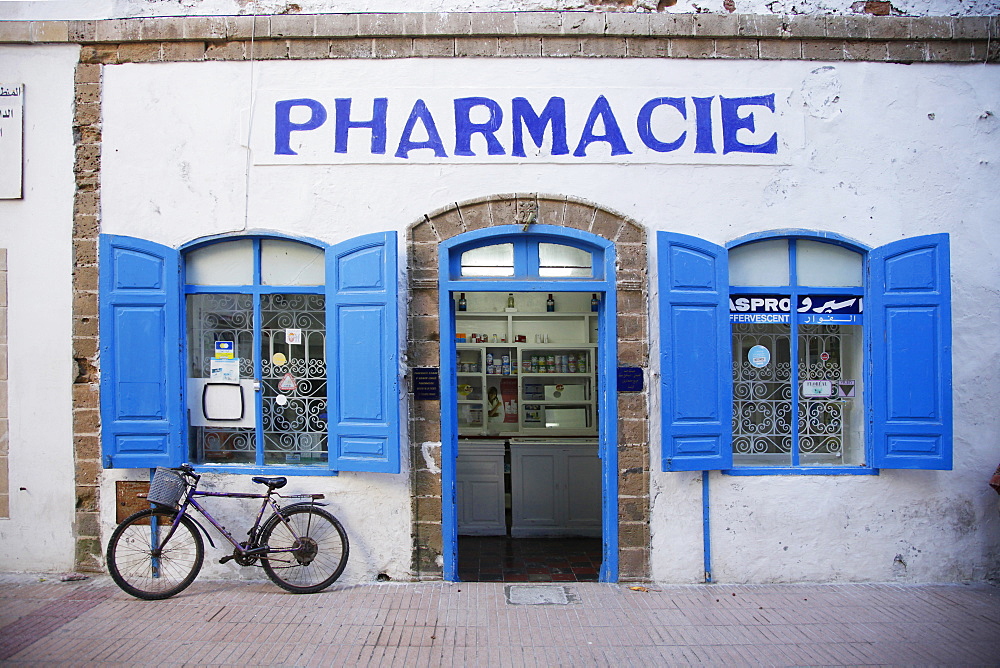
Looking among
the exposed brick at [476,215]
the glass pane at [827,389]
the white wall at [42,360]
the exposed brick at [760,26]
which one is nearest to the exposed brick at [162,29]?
the white wall at [42,360]

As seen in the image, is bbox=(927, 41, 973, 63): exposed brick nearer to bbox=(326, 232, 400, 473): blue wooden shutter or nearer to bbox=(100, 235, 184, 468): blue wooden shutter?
bbox=(326, 232, 400, 473): blue wooden shutter

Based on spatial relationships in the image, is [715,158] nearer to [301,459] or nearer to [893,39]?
[893,39]

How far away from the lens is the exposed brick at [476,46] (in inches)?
217

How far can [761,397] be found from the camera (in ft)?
18.5

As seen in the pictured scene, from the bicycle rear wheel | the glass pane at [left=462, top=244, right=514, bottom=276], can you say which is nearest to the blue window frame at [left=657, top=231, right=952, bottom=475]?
the glass pane at [left=462, top=244, right=514, bottom=276]

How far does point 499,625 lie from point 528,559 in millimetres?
1631

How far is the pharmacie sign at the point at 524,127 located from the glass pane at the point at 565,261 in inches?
29.2

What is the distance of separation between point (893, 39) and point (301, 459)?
6.18m

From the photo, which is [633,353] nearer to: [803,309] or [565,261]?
[565,261]

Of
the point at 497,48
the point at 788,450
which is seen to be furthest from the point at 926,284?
the point at 497,48

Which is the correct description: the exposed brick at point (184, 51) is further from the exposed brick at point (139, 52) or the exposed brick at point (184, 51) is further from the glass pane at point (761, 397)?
the glass pane at point (761, 397)

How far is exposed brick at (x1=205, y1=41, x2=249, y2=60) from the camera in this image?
556 cm

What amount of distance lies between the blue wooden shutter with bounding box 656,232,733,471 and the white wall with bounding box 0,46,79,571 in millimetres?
5005

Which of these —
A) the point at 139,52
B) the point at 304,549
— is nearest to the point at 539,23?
the point at 139,52
